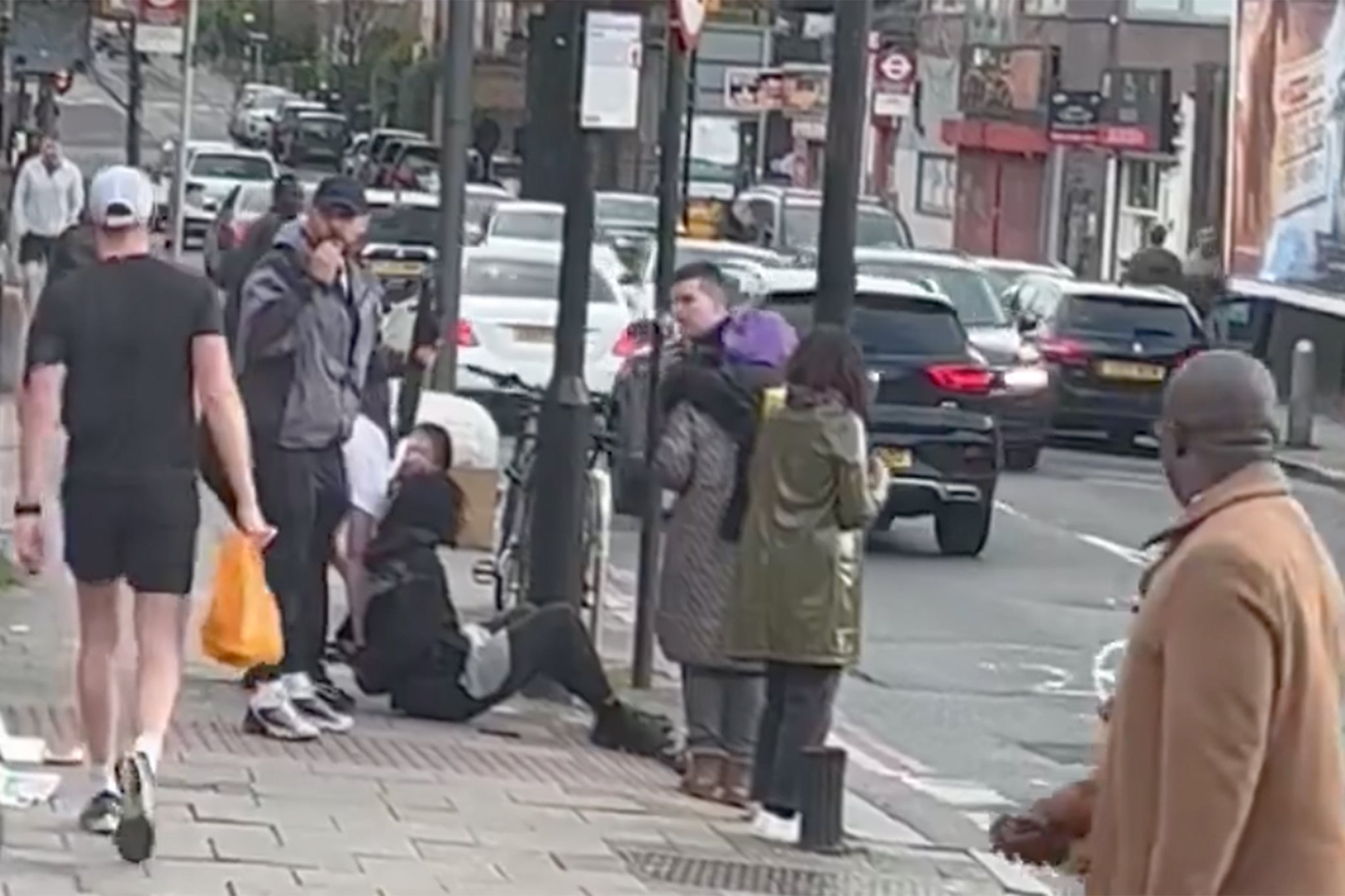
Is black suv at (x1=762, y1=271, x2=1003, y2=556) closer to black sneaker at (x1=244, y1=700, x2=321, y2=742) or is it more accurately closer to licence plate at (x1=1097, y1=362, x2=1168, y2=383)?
licence plate at (x1=1097, y1=362, x2=1168, y2=383)

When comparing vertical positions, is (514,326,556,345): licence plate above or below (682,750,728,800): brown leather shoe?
above

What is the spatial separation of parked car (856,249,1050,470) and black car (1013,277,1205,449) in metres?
1.76

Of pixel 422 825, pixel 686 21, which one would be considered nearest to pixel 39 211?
pixel 686 21

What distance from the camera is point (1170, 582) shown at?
→ 5.16 metres

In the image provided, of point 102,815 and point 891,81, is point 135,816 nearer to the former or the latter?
point 102,815

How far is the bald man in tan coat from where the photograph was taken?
5.05m

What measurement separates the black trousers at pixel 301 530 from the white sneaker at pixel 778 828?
6.01 ft

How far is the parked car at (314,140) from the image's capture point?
2453 inches

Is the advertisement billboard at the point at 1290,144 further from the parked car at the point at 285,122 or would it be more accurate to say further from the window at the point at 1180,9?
the parked car at the point at 285,122

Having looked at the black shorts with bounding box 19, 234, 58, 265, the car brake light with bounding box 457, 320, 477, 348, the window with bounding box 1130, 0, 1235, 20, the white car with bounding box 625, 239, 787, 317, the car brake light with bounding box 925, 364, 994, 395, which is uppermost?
the window with bounding box 1130, 0, 1235, 20

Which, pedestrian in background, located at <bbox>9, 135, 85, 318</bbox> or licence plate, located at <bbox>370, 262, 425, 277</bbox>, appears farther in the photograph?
licence plate, located at <bbox>370, 262, 425, 277</bbox>

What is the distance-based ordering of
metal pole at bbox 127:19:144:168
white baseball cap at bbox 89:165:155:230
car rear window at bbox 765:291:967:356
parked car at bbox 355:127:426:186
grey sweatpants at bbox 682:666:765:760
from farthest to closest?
parked car at bbox 355:127:426:186
metal pole at bbox 127:19:144:168
car rear window at bbox 765:291:967:356
grey sweatpants at bbox 682:666:765:760
white baseball cap at bbox 89:165:155:230

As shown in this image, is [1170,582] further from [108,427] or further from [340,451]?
[340,451]

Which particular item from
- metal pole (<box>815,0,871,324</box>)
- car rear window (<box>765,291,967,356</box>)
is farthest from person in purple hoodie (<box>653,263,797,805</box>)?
car rear window (<box>765,291,967,356</box>)
